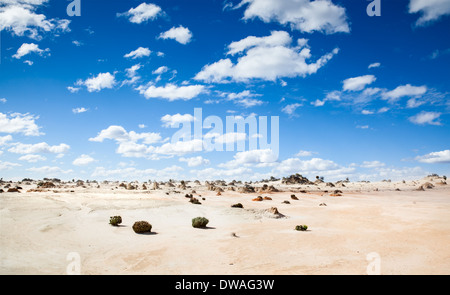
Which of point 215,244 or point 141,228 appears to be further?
point 141,228

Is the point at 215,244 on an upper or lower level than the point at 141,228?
lower

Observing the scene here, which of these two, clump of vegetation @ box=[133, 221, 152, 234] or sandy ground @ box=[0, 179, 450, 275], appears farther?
clump of vegetation @ box=[133, 221, 152, 234]

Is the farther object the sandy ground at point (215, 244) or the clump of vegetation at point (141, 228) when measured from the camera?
the clump of vegetation at point (141, 228)

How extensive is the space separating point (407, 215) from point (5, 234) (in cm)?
2670

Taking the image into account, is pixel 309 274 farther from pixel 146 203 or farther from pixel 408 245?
pixel 146 203

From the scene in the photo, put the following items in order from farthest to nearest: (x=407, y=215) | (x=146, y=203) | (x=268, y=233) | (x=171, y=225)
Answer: (x=146, y=203)
(x=407, y=215)
(x=171, y=225)
(x=268, y=233)

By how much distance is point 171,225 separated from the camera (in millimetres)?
19031

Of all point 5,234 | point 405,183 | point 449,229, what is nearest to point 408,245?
point 449,229

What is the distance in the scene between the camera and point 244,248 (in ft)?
40.7

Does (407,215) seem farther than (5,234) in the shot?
Yes
